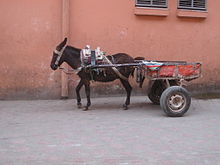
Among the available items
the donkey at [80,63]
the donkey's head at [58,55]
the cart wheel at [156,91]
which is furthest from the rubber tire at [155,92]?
the donkey's head at [58,55]

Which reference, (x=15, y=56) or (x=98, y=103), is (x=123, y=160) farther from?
(x=15, y=56)

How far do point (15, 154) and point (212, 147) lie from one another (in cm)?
297

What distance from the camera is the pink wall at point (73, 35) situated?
8.95 m

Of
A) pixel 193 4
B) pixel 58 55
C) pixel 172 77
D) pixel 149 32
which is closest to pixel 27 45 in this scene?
pixel 58 55

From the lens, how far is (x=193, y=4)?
402 inches

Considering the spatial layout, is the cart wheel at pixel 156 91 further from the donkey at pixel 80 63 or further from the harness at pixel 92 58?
the harness at pixel 92 58

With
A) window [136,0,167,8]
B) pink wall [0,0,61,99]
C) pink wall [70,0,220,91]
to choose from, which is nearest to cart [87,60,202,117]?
pink wall [70,0,220,91]

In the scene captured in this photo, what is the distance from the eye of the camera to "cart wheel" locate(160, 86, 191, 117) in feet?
23.6

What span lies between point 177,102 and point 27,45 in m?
4.24

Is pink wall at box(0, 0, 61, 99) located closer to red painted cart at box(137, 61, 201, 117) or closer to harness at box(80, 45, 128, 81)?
harness at box(80, 45, 128, 81)

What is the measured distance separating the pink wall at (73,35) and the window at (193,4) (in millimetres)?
307

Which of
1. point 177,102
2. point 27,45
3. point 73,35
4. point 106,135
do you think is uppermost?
point 73,35

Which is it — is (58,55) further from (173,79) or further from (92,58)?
(173,79)

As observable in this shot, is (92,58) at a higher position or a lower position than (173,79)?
higher
